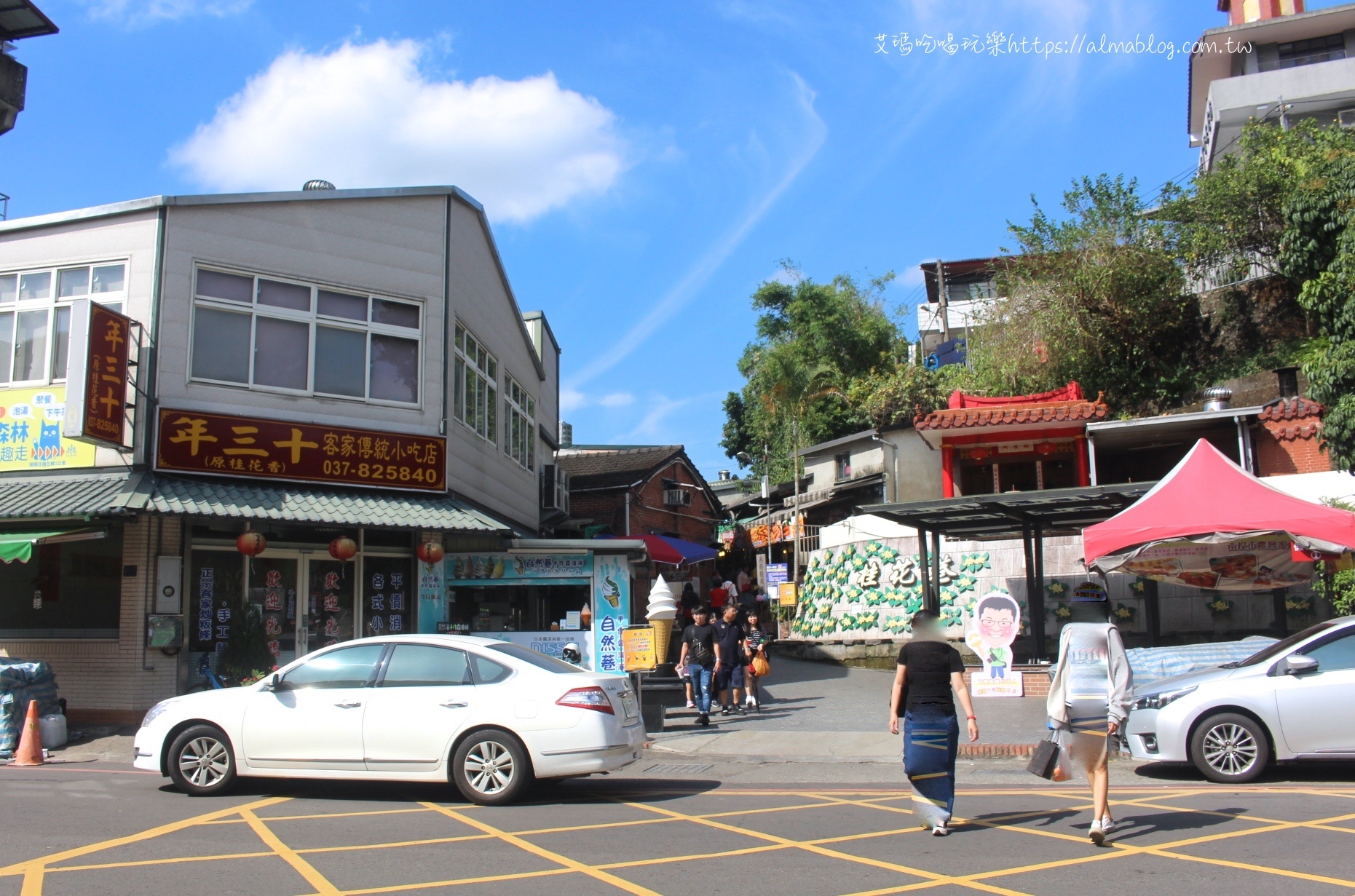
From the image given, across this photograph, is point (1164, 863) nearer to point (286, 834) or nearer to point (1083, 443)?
point (286, 834)

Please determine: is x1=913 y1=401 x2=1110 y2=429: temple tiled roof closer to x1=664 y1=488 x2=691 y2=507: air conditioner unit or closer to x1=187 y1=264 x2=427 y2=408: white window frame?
x1=187 y1=264 x2=427 y2=408: white window frame

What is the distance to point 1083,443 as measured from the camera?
22391 millimetres

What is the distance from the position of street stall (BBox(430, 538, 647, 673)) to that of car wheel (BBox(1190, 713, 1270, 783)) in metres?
8.08

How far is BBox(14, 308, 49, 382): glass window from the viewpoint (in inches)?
566

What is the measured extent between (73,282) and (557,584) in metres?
8.23

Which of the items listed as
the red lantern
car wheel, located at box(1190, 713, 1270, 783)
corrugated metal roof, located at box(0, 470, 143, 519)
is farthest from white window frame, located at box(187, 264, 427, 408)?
car wheel, located at box(1190, 713, 1270, 783)

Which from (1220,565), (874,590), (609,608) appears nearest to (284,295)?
(609,608)

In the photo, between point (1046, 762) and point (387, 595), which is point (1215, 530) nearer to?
point (1046, 762)

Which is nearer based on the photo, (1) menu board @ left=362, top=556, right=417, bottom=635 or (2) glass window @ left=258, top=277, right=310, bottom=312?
(2) glass window @ left=258, top=277, right=310, bottom=312

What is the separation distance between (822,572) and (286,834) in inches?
668

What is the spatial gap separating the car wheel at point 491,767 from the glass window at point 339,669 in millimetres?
1154

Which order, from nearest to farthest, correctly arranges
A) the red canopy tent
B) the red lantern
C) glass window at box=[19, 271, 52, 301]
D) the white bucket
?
the white bucket → the red canopy tent → the red lantern → glass window at box=[19, 271, 52, 301]

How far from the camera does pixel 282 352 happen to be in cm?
1481

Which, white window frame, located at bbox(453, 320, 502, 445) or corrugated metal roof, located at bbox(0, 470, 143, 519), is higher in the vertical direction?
white window frame, located at bbox(453, 320, 502, 445)
